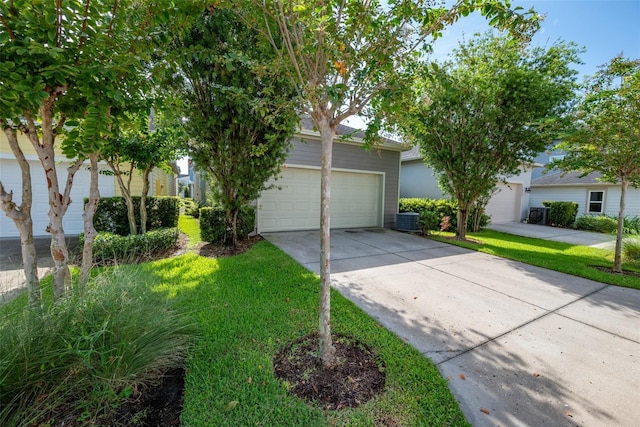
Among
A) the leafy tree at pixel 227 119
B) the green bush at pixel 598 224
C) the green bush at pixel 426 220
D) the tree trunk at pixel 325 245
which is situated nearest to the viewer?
the tree trunk at pixel 325 245

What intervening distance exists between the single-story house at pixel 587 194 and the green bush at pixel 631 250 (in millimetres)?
7701

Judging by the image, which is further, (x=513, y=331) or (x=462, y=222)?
(x=462, y=222)

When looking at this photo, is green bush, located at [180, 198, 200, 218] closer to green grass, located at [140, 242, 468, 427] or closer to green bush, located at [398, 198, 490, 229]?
green grass, located at [140, 242, 468, 427]

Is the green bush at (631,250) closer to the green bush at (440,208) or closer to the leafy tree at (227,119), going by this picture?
the green bush at (440,208)

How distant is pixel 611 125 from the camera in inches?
197

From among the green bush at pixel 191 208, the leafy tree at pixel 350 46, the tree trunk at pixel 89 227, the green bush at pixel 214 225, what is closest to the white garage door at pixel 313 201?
the green bush at pixel 214 225

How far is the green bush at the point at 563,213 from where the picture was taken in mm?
13555

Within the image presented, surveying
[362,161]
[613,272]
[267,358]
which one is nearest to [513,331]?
[267,358]

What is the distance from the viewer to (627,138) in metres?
5.00

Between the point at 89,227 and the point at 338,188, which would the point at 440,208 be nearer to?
the point at 338,188

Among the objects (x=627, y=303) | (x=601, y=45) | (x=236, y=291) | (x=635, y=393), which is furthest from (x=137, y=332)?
(x=601, y=45)

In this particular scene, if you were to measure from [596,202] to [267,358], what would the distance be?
19.8 m

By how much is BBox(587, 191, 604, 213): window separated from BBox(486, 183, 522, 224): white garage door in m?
3.73

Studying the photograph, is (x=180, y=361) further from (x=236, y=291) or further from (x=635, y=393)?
(x=635, y=393)
